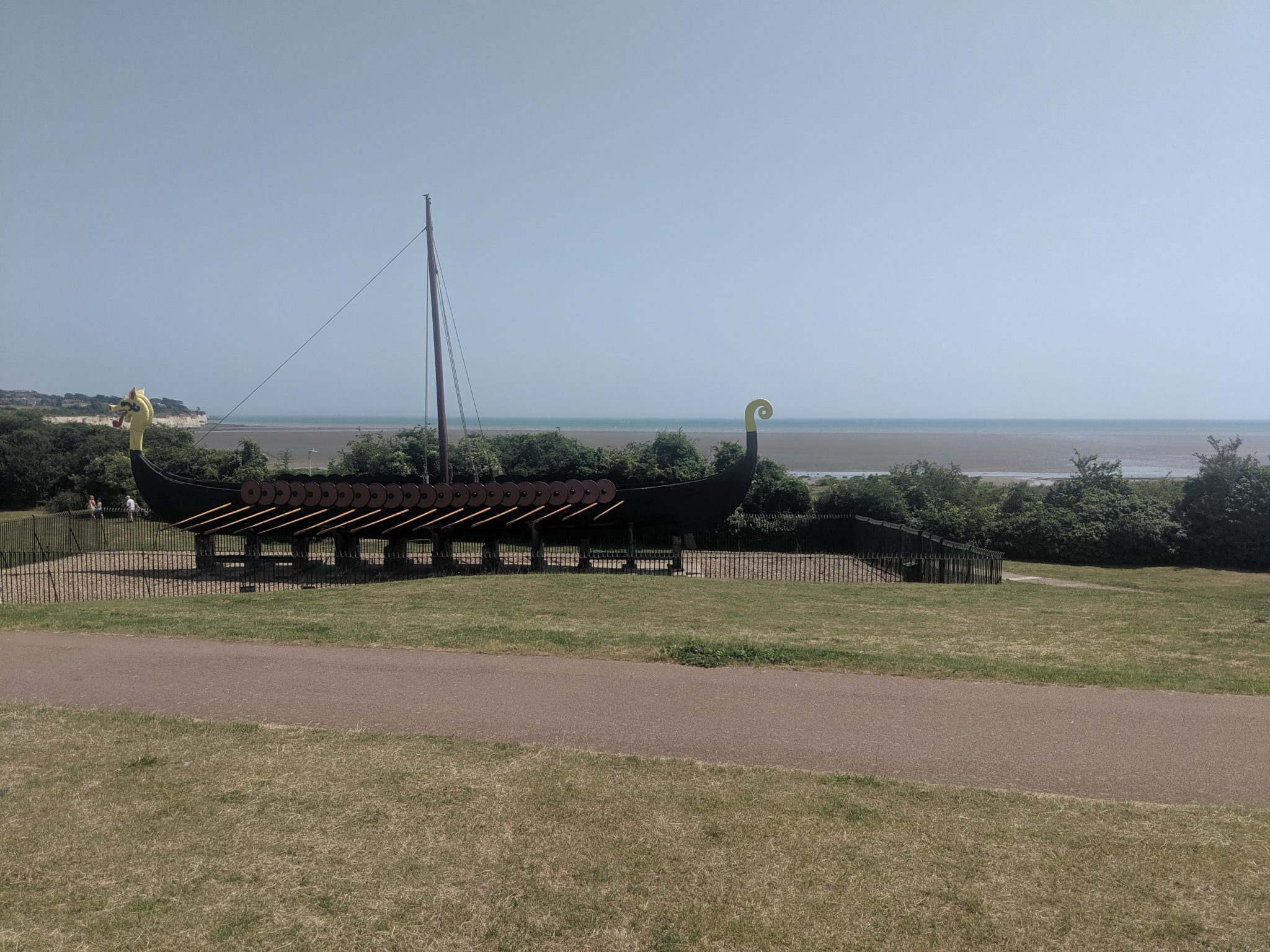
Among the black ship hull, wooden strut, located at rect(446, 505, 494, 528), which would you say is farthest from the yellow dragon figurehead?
wooden strut, located at rect(446, 505, 494, 528)

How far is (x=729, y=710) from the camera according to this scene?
26.4 ft

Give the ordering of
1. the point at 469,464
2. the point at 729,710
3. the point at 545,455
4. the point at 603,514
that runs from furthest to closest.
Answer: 1. the point at 545,455
2. the point at 469,464
3. the point at 603,514
4. the point at 729,710

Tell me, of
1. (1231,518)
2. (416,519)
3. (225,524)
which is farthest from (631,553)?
(1231,518)

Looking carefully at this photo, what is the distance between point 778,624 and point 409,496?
1170 centimetres

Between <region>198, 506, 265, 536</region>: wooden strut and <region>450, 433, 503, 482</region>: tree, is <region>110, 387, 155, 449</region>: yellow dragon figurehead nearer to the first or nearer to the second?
<region>198, 506, 265, 536</region>: wooden strut

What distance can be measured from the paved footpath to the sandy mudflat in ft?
210

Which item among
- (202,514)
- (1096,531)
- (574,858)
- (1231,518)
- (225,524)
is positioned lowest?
(1096,531)

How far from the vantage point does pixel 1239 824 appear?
559 centimetres

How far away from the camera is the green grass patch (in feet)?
32.5

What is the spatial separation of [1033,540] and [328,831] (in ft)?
79.1

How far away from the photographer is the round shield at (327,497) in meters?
21.5

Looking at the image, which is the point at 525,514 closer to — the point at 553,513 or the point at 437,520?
the point at 553,513

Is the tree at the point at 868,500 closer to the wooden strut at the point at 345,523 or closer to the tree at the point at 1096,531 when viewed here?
the tree at the point at 1096,531

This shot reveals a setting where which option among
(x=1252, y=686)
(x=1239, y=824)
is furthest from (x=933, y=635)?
(x=1239, y=824)
